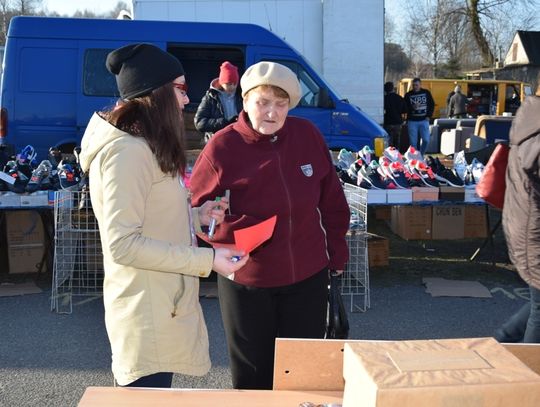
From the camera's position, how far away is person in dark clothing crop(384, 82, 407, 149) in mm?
13648

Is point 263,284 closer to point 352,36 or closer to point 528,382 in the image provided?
point 528,382

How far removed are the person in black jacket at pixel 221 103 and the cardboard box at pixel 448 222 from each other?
2527mm

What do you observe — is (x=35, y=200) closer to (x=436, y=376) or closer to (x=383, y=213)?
(x=383, y=213)

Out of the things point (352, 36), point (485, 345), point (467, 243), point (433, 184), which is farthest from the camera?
point (352, 36)

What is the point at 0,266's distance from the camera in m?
6.25

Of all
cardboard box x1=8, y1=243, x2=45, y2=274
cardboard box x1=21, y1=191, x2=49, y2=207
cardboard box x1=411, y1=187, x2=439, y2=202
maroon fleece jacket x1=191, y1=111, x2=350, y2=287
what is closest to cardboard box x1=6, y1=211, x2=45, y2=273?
cardboard box x1=8, y1=243, x2=45, y2=274

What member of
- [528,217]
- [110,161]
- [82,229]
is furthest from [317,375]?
[82,229]

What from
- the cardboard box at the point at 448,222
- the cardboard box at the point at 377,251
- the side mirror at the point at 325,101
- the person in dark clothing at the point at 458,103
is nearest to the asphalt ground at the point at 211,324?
the cardboard box at the point at 377,251

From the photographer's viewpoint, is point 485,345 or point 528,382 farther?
point 485,345

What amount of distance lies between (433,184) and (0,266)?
4160 mm

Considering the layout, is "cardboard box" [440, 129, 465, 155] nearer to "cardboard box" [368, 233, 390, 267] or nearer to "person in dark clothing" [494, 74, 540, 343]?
"cardboard box" [368, 233, 390, 267]

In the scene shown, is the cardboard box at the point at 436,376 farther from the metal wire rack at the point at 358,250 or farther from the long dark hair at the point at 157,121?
the metal wire rack at the point at 358,250

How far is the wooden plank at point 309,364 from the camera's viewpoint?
1799 mm

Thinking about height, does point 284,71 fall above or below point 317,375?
above
